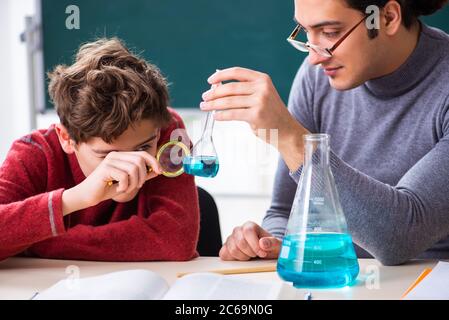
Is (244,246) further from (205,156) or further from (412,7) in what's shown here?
(412,7)

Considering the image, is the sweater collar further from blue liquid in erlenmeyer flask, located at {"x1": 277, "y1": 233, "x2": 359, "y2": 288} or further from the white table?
blue liquid in erlenmeyer flask, located at {"x1": 277, "y1": 233, "x2": 359, "y2": 288}

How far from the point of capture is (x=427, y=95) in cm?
164

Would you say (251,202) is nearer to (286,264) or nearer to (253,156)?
(253,156)

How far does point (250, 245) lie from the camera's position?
1406 mm

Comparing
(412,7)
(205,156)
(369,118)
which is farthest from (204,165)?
(412,7)

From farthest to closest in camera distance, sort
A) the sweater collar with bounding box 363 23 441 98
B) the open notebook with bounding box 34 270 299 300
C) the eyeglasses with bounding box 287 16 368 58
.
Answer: the sweater collar with bounding box 363 23 441 98 → the eyeglasses with bounding box 287 16 368 58 → the open notebook with bounding box 34 270 299 300

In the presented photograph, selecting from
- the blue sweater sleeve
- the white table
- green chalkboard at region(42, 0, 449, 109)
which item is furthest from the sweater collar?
green chalkboard at region(42, 0, 449, 109)

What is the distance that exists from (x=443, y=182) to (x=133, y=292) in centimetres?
72

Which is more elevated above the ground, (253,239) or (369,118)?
(369,118)

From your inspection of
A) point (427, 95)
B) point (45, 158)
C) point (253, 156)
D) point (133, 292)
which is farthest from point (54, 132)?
point (253, 156)

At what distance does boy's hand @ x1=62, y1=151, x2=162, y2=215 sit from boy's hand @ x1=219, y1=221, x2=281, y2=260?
8.5 inches

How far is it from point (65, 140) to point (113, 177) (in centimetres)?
28

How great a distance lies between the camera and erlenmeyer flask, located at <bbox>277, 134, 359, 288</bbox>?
111cm

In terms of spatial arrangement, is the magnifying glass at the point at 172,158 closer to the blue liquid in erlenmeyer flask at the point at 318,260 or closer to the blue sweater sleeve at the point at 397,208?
the blue sweater sleeve at the point at 397,208
